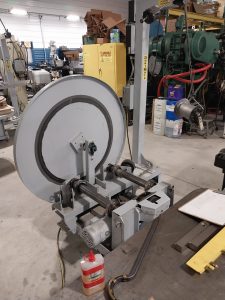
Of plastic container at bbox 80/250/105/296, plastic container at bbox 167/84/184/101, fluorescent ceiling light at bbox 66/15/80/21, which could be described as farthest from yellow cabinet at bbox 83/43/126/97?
fluorescent ceiling light at bbox 66/15/80/21

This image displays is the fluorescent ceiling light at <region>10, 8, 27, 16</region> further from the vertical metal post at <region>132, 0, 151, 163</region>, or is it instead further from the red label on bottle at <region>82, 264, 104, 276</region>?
the red label on bottle at <region>82, 264, 104, 276</region>

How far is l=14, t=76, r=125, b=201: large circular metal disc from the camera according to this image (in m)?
1.22

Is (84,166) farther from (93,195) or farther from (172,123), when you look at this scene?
(172,123)

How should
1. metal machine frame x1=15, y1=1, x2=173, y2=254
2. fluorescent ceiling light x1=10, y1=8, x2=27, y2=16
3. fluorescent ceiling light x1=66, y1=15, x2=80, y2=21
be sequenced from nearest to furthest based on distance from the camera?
1. metal machine frame x1=15, y1=1, x2=173, y2=254
2. fluorescent ceiling light x1=10, y1=8, x2=27, y2=16
3. fluorescent ceiling light x1=66, y1=15, x2=80, y2=21

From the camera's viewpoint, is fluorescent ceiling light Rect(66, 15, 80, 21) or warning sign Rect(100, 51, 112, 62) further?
fluorescent ceiling light Rect(66, 15, 80, 21)

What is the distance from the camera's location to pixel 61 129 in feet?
4.46

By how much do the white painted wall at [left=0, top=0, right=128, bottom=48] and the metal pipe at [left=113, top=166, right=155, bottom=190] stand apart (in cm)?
826

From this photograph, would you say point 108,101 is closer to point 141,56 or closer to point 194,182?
point 141,56

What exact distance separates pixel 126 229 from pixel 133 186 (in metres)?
0.68

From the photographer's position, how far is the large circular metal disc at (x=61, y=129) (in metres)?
1.22

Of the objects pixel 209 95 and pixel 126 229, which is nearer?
pixel 126 229

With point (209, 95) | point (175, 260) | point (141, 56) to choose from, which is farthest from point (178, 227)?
point (209, 95)

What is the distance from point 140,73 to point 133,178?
785 millimetres

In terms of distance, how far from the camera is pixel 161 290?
702 mm
